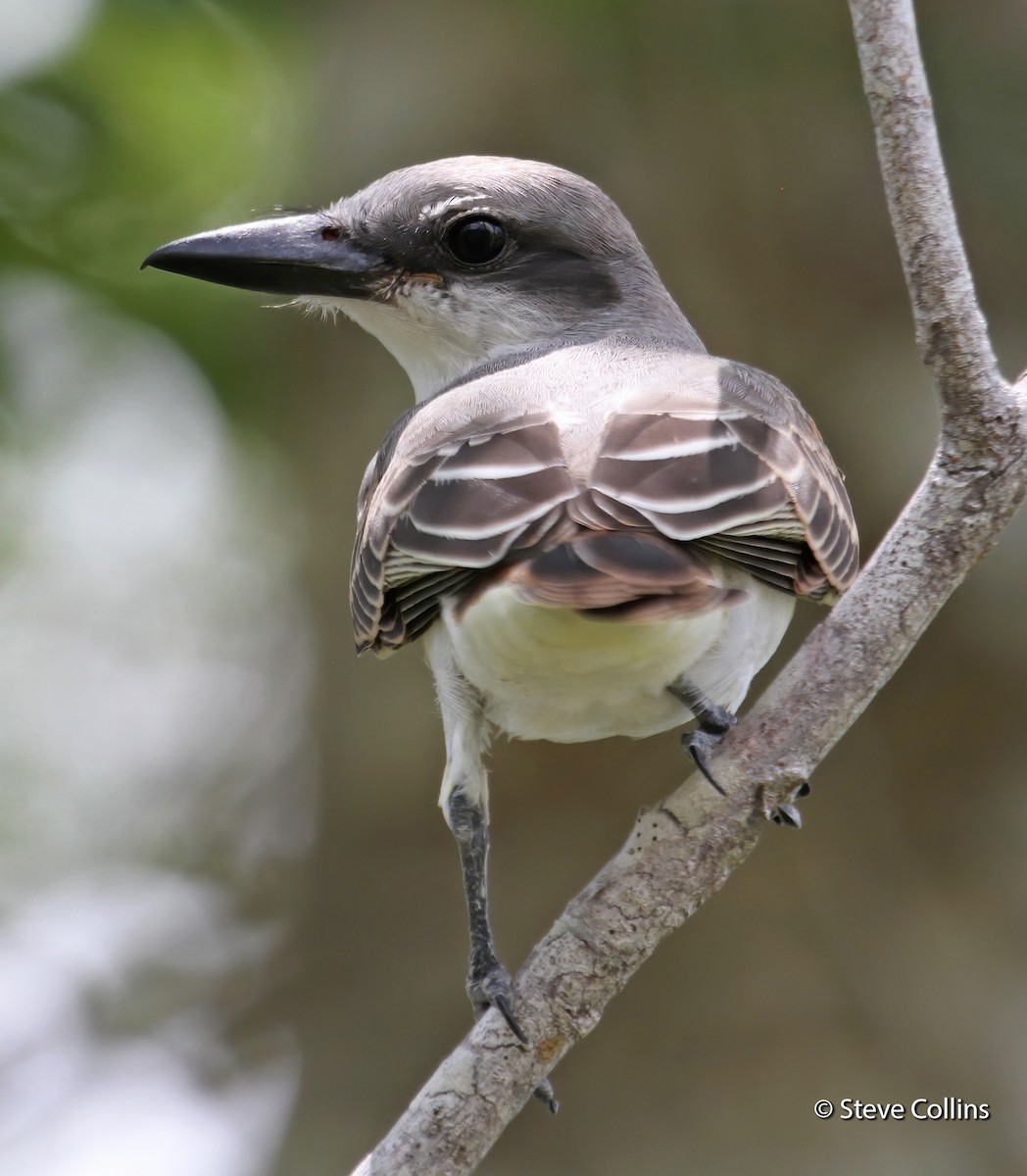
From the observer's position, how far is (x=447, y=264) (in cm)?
465

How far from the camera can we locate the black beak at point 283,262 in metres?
4.61

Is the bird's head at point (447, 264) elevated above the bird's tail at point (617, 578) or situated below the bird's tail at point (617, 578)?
above

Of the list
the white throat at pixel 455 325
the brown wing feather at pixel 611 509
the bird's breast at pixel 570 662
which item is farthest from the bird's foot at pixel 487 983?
the white throat at pixel 455 325

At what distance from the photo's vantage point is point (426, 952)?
→ 20.6ft

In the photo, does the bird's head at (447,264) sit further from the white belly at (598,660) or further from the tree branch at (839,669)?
the tree branch at (839,669)

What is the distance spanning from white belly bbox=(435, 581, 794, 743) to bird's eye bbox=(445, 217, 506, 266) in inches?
56.7

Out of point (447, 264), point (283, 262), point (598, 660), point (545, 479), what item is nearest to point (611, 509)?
point (545, 479)

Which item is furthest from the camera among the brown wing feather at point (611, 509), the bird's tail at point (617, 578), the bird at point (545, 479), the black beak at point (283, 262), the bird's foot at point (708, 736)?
the black beak at point (283, 262)

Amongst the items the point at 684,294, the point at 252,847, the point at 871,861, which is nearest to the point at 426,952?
the point at 252,847

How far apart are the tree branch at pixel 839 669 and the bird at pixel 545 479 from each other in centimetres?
10

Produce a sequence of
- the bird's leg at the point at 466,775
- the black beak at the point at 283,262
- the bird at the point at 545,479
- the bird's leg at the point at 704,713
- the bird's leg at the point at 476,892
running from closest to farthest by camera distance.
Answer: the bird at the point at 545,479 < the bird's leg at the point at 704,713 < the bird's leg at the point at 476,892 < the bird's leg at the point at 466,775 < the black beak at the point at 283,262

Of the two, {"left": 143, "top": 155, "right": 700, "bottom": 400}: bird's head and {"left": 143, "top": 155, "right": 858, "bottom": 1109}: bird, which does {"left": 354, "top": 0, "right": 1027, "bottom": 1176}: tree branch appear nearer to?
{"left": 143, "top": 155, "right": 858, "bottom": 1109}: bird

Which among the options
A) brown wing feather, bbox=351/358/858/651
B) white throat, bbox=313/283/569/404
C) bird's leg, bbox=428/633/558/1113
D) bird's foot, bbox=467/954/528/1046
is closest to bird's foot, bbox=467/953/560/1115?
bird's foot, bbox=467/954/528/1046

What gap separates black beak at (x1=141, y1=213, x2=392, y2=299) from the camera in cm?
461
